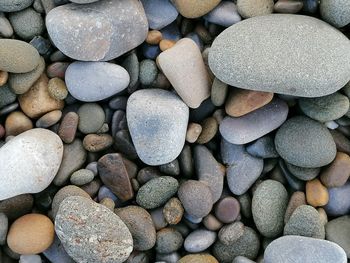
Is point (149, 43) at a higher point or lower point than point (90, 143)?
higher

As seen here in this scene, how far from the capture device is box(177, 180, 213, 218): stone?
4.76ft

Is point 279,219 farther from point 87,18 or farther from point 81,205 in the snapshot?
point 87,18

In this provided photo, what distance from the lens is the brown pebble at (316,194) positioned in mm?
1468

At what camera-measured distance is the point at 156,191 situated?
4.83 feet

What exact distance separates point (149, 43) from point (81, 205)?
0.50 metres

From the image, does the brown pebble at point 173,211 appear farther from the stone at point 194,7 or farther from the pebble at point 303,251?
the stone at point 194,7

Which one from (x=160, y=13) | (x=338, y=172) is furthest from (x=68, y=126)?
(x=338, y=172)

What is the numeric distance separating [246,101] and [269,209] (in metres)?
0.31

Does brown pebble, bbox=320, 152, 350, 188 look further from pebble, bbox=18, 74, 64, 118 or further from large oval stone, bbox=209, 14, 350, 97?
pebble, bbox=18, 74, 64, 118

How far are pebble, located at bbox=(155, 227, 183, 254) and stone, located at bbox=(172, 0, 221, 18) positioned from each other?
2.00 feet

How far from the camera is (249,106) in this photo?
4.74ft

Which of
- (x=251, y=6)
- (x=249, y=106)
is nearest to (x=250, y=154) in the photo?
(x=249, y=106)

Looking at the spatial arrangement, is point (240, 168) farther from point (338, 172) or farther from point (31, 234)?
point (31, 234)

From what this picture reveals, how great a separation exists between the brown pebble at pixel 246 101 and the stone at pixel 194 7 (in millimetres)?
240
